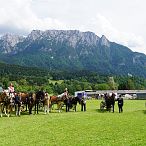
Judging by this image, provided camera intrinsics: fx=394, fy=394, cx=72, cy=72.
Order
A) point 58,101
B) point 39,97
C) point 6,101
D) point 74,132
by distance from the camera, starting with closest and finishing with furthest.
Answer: point 74,132 → point 6,101 → point 39,97 → point 58,101

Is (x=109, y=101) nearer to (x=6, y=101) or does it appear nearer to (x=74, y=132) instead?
(x=6, y=101)

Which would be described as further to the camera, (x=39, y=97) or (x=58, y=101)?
(x=58, y=101)

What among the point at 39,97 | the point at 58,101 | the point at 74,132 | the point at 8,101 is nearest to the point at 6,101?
the point at 8,101

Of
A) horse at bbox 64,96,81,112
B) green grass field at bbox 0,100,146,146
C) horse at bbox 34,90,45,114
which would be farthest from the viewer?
horse at bbox 64,96,81,112

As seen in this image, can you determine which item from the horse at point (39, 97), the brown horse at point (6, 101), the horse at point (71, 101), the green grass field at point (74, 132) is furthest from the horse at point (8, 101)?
the horse at point (71, 101)

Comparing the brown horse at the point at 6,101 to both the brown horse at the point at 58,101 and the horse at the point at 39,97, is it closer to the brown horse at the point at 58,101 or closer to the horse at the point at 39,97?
the horse at the point at 39,97

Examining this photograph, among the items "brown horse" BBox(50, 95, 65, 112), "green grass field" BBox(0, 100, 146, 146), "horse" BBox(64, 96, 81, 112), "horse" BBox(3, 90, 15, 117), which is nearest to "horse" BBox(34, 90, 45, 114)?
"brown horse" BBox(50, 95, 65, 112)

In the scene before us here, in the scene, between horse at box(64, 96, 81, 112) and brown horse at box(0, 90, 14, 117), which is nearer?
brown horse at box(0, 90, 14, 117)

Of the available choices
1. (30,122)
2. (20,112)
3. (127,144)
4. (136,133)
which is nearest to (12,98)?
(20,112)

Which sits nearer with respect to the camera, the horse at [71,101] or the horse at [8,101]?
the horse at [8,101]

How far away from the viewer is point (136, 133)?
94.1 feet

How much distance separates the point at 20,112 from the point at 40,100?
2.79m

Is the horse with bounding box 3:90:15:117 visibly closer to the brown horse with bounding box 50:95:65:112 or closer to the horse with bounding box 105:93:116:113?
the brown horse with bounding box 50:95:65:112

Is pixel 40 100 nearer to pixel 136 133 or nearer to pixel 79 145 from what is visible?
pixel 136 133
